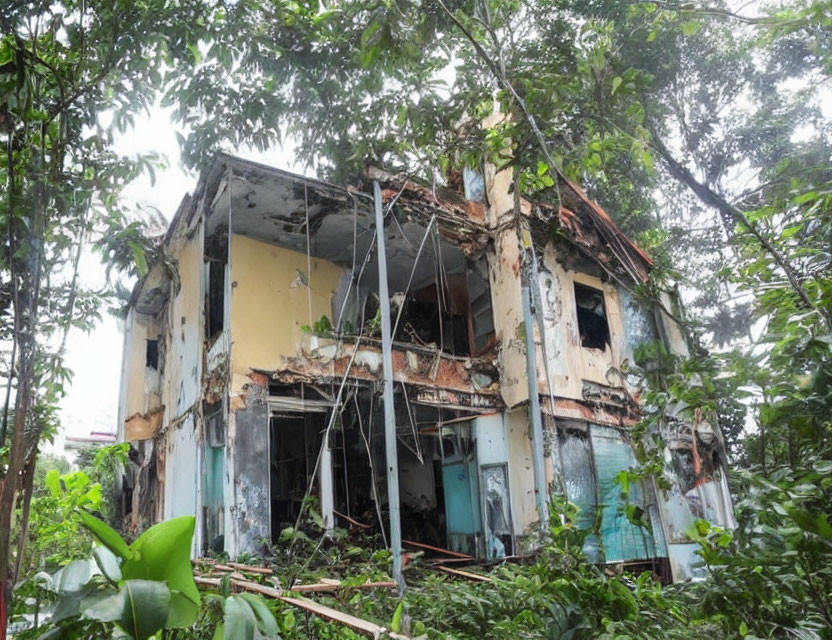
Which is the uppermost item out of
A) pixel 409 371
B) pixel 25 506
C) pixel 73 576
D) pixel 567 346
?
pixel 567 346

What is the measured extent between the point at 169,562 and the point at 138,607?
6.0 inches

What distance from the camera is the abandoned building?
858cm

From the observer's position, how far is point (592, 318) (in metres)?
11.3

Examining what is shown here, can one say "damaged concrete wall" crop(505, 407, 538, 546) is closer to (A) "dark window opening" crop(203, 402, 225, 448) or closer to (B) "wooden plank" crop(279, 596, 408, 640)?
(A) "dark window opening" crop(203, 402, 225, 448)

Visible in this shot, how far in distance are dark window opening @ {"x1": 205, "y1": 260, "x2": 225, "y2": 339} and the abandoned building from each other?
0.13ft

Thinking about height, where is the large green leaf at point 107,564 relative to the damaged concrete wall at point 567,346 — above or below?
below

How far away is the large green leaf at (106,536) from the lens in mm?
1697

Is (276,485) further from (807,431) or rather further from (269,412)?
(807,431)

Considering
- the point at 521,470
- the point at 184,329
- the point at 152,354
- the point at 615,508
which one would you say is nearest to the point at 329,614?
the point at 521,470

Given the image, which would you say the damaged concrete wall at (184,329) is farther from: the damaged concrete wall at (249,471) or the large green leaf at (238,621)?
the large green leaf at (238,621)

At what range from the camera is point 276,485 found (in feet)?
34.9

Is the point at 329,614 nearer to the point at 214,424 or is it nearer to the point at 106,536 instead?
the point at 106,536

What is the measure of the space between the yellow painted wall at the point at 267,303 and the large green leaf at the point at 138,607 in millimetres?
6913

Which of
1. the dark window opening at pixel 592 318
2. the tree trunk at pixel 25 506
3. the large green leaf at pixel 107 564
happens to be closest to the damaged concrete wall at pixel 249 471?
the tree trunk at pixel 25 506
